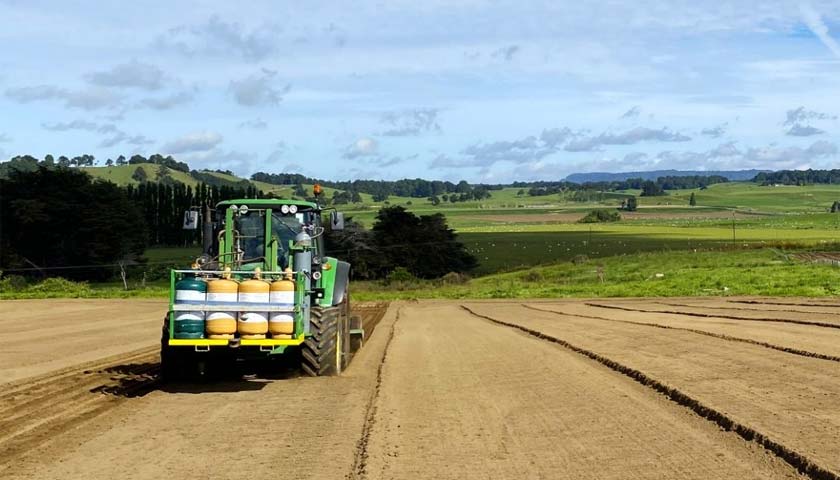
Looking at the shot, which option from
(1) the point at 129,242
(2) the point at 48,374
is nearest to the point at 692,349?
(2) the point at 48,374

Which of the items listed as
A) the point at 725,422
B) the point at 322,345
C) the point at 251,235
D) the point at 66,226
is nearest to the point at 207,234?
the point at 251,235

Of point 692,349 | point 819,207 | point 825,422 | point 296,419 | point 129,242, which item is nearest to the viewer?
point 825,422

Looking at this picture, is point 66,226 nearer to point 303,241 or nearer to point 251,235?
point 251,235

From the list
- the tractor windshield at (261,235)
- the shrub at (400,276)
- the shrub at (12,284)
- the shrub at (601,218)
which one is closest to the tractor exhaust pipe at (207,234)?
the tractor windshield at (261,235)

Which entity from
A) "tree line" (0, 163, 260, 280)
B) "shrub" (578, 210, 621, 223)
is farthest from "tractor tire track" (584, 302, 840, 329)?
"shrub" (578, 210, 621, 223)

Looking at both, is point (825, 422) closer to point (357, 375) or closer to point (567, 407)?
point (567, 407)

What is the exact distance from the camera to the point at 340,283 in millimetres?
15789

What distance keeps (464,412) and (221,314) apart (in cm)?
355

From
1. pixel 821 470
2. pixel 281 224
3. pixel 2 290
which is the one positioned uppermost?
pixel 281 224

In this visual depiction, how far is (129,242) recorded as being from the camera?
238 feet

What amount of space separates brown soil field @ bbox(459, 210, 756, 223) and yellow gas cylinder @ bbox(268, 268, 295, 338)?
128 m

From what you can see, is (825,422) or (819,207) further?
(819,207)

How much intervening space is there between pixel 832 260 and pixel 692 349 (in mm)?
42691

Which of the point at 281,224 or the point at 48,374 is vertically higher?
the point at 281,224
